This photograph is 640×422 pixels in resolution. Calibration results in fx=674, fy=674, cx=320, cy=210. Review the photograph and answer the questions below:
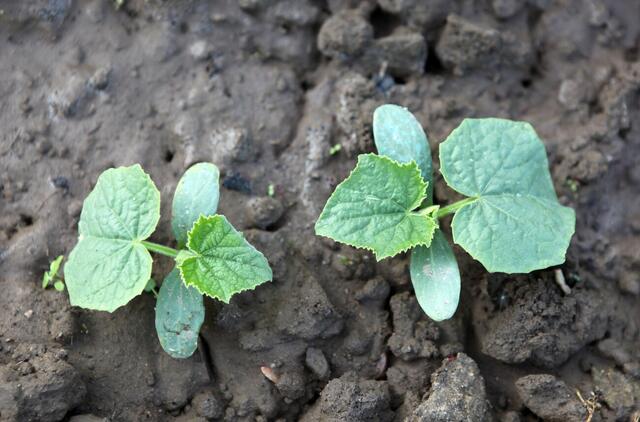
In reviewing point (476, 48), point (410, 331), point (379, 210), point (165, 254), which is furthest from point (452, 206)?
point (165, 254)

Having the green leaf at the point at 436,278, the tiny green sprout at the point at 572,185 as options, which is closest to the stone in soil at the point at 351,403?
the green leaf at the point at 436,278

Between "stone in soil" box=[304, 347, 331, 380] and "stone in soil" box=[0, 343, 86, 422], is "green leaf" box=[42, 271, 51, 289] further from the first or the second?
"stone in soil" box=[304, 347, 331, 380]

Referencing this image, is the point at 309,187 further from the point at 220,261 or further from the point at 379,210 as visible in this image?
the point at 220,261

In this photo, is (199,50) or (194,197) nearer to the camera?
(194,197)

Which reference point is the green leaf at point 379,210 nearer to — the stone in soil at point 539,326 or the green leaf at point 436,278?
the green leaf at point 436,278

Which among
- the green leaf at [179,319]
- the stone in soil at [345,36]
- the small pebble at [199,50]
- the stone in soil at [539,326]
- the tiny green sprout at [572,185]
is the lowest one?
the stone in soil at [539,326]

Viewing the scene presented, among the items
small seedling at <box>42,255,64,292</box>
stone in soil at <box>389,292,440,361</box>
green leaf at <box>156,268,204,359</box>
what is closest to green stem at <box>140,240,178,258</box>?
green leaf at <box>156,268,204,359</box>

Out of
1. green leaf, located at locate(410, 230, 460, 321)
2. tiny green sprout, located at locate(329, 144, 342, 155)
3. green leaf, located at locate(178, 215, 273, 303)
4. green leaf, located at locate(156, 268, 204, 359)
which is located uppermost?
green leaf, located at locate(178, 215, 273, 303)
